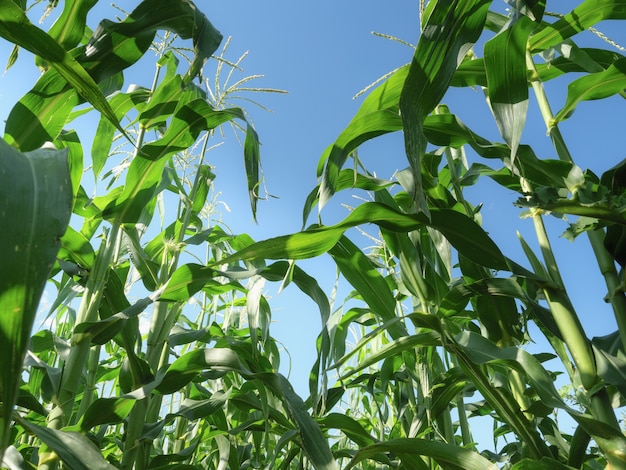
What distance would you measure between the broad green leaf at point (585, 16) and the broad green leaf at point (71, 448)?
1.11 metres

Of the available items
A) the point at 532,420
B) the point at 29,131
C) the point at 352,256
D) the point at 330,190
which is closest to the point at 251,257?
the point at 330,190

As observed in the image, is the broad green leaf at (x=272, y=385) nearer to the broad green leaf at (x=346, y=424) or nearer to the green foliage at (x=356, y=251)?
the green foliage at (x=356, y=251)

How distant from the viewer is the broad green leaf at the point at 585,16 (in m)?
0.98

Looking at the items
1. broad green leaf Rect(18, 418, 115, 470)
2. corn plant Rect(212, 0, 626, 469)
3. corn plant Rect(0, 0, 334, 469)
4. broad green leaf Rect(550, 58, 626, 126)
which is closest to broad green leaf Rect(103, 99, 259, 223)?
corn plant Rect(0, 0, 334, 469)

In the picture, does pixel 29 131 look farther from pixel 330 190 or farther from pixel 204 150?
pixel 330 190

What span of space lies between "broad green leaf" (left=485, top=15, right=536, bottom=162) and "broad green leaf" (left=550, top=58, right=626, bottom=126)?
0.17 meters

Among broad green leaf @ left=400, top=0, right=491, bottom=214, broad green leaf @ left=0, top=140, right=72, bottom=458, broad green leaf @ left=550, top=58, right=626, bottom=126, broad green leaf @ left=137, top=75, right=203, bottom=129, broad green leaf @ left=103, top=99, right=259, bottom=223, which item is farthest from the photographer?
broad green leaf @ left=137, top=75, right=203, bottom=129

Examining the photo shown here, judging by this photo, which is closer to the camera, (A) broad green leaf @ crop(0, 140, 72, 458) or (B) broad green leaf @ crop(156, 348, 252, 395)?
(A) broad green leaf @ crop(0, 140, 72, 458)

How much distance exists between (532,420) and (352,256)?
0.48 m

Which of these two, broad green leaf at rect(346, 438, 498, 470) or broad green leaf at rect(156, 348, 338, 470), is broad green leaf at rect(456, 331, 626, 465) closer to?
broad green leaf at rect(346, 438, 498, 470)

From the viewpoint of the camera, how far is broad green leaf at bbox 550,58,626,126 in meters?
0.93

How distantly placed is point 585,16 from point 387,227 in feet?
1.85

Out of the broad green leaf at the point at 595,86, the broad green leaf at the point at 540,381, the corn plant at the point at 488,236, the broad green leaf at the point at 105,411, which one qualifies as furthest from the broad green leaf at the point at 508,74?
the broad green leaf at the point at 105,411

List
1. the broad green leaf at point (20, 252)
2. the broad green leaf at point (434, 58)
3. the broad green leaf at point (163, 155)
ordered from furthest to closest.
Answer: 1. the broad green leaf at point (163, 155)
2. the broad green leaf at point (434, 58)
3. the broad green leaf at point (20, 252)
